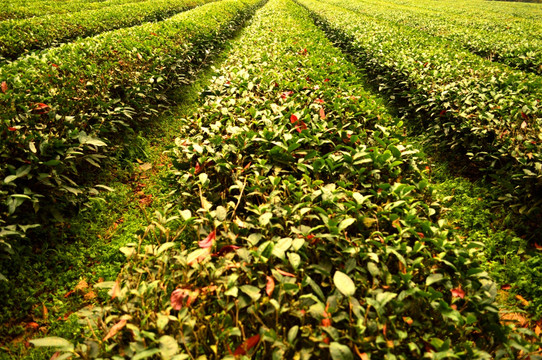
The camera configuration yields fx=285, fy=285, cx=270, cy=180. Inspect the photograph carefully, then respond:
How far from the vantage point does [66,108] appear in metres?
2.94

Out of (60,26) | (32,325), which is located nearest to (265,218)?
(32,325)

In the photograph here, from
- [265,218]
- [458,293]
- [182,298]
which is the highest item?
[265,218]

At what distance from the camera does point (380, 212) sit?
71.1 inches

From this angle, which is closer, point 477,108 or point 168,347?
point 168,347

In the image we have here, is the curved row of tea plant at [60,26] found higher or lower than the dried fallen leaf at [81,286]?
higher

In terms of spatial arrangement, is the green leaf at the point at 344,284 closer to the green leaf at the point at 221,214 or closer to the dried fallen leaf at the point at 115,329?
the green leaf at the point at 221,214

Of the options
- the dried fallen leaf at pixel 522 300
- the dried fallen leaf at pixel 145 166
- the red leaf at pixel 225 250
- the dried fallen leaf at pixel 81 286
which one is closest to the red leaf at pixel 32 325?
the dried fallen leaf at pixel 81 286

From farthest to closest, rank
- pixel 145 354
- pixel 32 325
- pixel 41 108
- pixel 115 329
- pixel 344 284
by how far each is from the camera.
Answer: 1. pixel 41 108
2. pixel 32 325
3. pixel 344 284
4. pixel 115 329
5. pixel 145 354

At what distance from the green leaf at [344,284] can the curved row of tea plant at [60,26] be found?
568cm

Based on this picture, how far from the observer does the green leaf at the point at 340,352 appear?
113 centimetres

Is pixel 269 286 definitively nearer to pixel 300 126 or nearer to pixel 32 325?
pixel 300 126

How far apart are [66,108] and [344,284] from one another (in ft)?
10.4

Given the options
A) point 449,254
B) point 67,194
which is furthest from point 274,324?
point 67,194

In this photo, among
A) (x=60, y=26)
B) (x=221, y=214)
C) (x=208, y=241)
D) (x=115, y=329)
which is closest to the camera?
(x=115, y=329)
